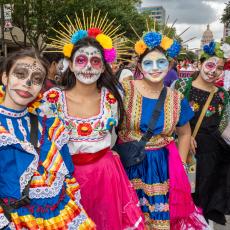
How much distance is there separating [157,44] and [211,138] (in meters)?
1.21

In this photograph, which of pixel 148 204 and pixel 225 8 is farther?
pixel 225 8

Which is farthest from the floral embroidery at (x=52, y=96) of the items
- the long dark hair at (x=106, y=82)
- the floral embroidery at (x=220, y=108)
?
the floral embroidery at (x=220, y=108)

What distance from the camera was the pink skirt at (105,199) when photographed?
2664 mm

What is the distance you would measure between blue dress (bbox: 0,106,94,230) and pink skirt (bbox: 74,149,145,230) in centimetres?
39

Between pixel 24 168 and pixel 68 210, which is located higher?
pixel 24 168

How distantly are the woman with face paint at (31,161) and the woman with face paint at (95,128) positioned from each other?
32cm

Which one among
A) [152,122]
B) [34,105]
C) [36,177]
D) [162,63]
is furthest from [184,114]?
[36,177]

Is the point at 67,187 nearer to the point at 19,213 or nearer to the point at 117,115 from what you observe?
the point at 19,213

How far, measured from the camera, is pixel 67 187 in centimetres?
226

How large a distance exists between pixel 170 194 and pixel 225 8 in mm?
37211

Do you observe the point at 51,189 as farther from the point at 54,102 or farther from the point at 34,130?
the point at 54,102

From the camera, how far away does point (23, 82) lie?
2.19m

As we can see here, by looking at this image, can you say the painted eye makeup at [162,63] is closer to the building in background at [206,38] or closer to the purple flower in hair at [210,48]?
the purple flower in hair at [210,48]

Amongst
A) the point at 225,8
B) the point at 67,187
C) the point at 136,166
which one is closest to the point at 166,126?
the point at 136,166
